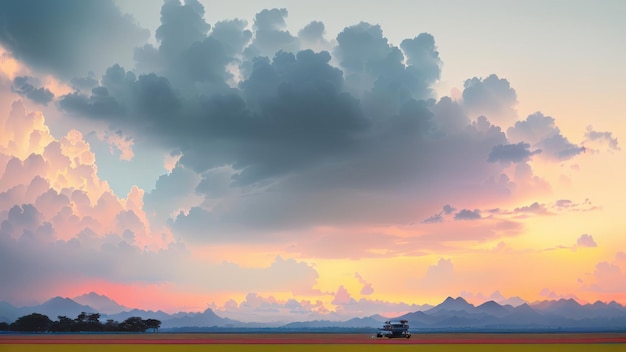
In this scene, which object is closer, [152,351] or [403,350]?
[403,350]

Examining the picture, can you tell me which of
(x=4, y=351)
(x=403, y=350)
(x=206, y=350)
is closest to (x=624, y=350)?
(x=403, y=350)

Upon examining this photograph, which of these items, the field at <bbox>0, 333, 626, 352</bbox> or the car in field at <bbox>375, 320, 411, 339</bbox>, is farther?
the car in field at <bbox>375, 320, 411, 339</bbox>

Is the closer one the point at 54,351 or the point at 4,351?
the point at 54,351

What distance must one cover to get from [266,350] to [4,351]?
29826 millimetres

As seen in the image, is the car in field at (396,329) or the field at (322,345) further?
the car in field at (396,329)

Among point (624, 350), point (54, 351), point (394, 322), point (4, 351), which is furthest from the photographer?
point (394, 322)

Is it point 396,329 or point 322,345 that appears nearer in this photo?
point 322,345

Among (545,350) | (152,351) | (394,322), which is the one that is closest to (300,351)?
(152,351)

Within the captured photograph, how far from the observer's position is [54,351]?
7231cm

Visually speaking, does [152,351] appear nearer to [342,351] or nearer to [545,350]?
[342,351]

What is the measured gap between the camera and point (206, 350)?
75.5 meters

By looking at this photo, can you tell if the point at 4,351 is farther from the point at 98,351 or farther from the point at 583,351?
the point at 583,351

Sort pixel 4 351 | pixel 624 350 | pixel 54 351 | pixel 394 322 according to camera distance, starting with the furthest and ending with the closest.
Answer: pixel 394 322
pixel 4 351
pixel 54 351
pixel 624 350

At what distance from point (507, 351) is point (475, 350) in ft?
10.4
